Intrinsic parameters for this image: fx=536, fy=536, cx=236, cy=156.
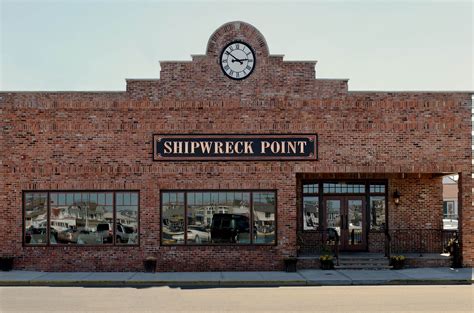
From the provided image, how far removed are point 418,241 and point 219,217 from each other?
8.52 meters

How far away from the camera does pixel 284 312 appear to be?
42.2 feet

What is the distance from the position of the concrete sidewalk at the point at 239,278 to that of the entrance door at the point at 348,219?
3.18 m

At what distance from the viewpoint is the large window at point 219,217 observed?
65.6 feet

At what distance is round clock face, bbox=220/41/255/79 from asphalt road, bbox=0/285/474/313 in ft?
26.5

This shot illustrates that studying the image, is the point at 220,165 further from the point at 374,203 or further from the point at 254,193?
the point at 374,203

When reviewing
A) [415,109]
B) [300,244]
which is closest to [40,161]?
[300,244]

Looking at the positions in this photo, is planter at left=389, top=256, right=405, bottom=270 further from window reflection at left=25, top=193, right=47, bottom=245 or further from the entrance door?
window reflection at left=25, top=193, right=47, bottom=245

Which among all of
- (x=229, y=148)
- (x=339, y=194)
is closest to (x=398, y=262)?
(x=339, y=194)

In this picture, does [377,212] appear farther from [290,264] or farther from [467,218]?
[290,264]

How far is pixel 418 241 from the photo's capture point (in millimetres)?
22188

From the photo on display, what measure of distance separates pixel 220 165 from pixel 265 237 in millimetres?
3169

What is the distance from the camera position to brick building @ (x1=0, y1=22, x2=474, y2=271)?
19.9 metres

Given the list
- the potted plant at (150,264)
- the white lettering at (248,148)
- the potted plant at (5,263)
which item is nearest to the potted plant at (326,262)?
the white lettering at (248,148)

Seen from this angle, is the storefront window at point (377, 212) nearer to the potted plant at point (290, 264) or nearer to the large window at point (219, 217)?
the potted plant at point (290, 264)
